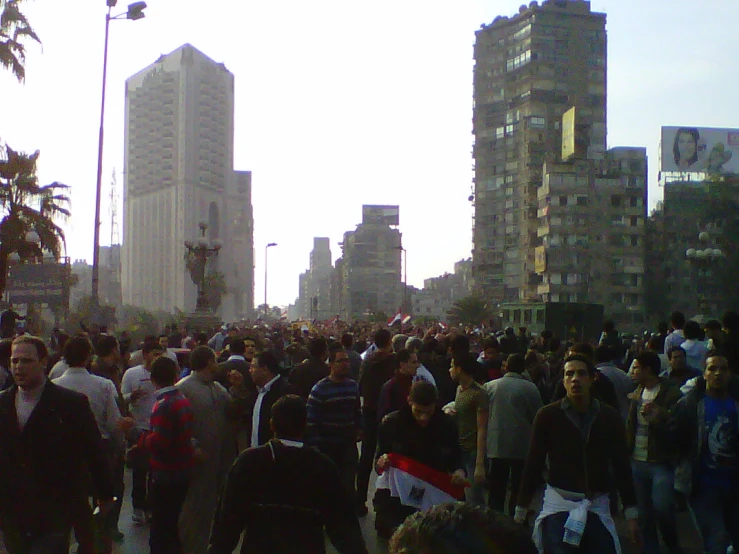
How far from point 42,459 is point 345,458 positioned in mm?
3759

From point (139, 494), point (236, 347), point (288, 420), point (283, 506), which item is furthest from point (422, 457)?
point (236, 347)

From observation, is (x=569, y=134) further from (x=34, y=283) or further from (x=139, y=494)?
(x=139, y=494)

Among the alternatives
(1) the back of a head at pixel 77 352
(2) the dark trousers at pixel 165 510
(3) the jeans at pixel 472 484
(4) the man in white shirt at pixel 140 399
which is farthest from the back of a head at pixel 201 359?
(3) the jeans at pixel 472 484

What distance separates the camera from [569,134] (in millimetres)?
90125

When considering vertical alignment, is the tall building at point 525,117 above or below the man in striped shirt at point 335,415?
above

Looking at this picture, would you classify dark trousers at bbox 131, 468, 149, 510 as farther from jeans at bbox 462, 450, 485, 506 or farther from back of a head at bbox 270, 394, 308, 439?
back of a head at bbox 270, 394, 308, 439

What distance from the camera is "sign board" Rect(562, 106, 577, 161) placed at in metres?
88.7

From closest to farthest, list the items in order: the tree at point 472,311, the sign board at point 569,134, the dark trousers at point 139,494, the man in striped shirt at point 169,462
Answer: the man in striped shirt at point 169,462 < the dark trousers at point 139,494 < the tree at point 472,311 < the sign board at point 569,134

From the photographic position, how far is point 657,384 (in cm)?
766

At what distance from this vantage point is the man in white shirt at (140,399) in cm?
908

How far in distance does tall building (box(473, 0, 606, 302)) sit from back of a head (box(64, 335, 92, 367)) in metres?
90.2

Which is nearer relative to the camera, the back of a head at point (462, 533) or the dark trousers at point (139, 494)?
the back of a head at point (462, 533)

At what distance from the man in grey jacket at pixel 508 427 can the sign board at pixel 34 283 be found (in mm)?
16111

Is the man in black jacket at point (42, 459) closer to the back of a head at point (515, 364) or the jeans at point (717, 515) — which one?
the jeans at point (717, 515)
